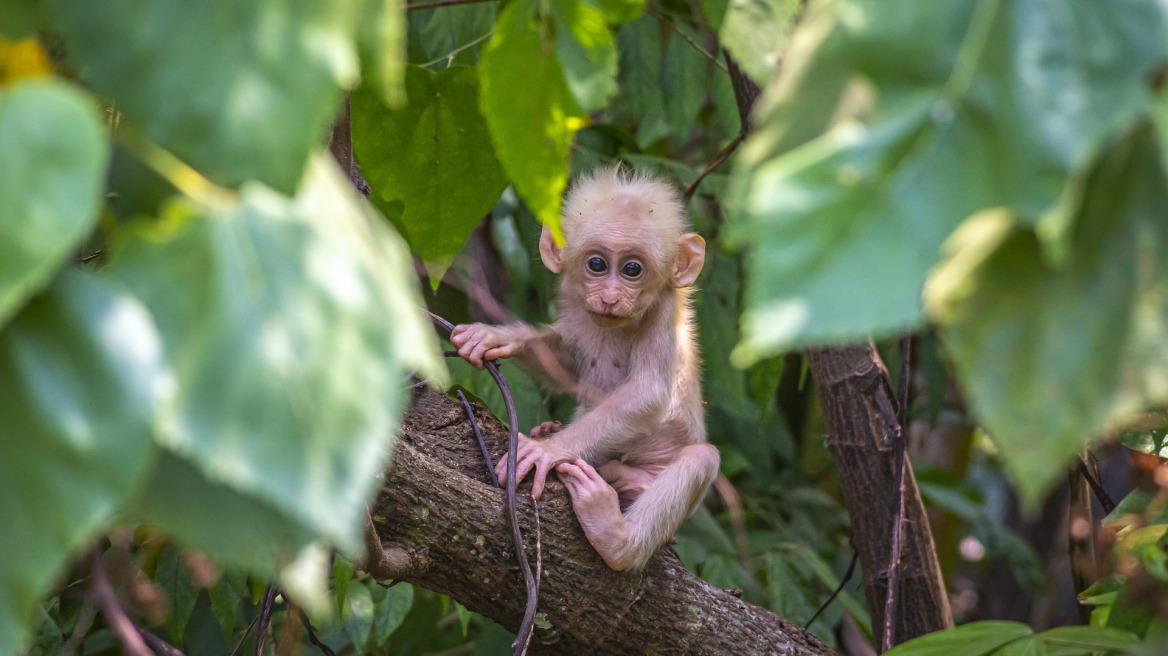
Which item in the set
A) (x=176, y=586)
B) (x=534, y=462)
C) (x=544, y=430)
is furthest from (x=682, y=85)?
(x=176, y=586)

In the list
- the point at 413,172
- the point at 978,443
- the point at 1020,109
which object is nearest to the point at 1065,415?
the point at 1020,109

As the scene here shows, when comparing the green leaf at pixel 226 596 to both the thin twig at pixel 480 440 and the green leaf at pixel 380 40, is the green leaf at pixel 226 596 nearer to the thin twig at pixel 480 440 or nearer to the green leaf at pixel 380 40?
the thin twig at pixel 480 440

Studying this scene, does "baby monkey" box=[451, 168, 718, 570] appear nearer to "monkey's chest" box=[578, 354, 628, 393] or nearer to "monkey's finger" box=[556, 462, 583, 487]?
"monkey's chest" box=[578, 354, 628, 393]

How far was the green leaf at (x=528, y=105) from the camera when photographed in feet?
3.37

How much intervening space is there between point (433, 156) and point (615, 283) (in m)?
1.24

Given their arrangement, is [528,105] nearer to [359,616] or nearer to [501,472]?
[501,472]

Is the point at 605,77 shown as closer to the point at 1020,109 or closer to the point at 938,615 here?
the point at 1020,109

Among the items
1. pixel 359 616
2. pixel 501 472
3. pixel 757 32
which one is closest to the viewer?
pixel 757 32

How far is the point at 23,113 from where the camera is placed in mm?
642

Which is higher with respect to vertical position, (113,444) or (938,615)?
(113,444)

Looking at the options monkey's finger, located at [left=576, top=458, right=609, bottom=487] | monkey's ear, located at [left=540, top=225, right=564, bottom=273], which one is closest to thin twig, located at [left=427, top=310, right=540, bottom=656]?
monkey's finger, located at [left=576, top=458, right=609, bottom=487]

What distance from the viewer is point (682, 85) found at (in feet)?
11.1

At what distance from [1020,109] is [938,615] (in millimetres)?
2340

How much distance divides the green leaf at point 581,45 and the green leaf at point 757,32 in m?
0.12
